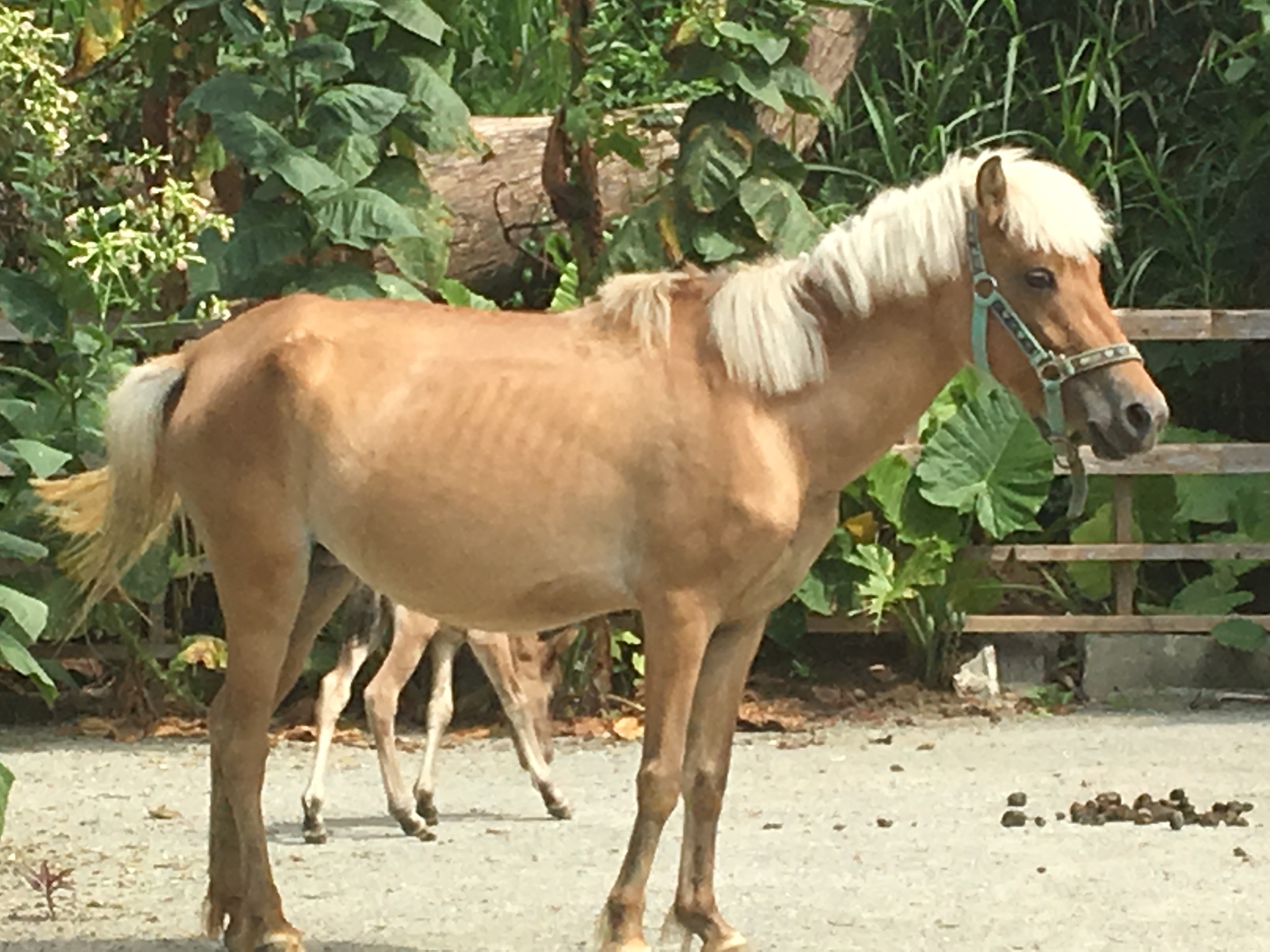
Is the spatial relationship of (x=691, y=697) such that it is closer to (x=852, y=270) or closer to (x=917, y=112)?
(x=852, y=270)

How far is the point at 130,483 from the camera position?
5023 millimetres

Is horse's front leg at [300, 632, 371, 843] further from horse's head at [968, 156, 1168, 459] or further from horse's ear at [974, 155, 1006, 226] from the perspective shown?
horse's ear at [974, 155, 1006, 226]

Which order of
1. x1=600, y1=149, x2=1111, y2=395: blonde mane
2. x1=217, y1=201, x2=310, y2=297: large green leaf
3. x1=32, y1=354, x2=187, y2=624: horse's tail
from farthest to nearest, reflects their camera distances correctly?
x1=217, y1=201, x2=310, y2=297: large green leaf
x1=32, y1=354, x2=187, y2=624: horse's tail
x1=600, y1=149, x2=1111, y2=395: blonde mane

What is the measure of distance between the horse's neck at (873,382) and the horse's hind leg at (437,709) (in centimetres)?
245

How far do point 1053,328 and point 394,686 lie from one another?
2.98 meters

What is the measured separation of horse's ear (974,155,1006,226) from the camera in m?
4.54

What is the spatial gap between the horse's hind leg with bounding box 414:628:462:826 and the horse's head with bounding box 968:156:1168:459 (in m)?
2.83

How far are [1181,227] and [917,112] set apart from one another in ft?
4.93

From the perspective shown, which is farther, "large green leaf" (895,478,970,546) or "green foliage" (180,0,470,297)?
"large green leaf" (895,478,970,546)

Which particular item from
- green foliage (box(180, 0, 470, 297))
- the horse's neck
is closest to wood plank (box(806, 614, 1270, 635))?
green foliage (box(180, 0, 470, 297))

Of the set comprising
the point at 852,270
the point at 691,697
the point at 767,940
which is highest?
the point at 852,270

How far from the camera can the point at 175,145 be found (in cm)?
885

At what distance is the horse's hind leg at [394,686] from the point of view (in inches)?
262

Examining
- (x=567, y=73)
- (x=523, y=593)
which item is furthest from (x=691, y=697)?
(x=567, y=73)
